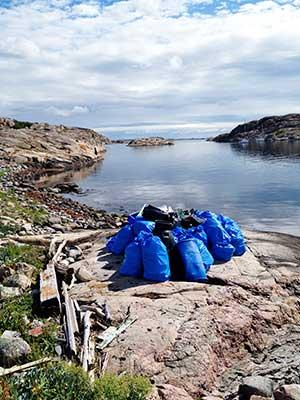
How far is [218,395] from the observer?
279 inches

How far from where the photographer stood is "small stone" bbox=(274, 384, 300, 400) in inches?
242

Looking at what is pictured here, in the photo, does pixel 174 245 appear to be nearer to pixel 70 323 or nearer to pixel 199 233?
pixel 199 233

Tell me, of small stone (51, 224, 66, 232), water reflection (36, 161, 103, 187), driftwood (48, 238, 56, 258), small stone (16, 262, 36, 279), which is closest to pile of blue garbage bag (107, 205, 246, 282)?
driftwood (48, 238, 56, 258)

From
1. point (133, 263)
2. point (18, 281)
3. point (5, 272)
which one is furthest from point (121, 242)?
point (18, 281)

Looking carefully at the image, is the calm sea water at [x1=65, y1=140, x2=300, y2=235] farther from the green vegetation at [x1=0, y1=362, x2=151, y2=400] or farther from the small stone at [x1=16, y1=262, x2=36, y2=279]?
the green vegetation at [x1=0, y1=362, x2=151, y2=400]

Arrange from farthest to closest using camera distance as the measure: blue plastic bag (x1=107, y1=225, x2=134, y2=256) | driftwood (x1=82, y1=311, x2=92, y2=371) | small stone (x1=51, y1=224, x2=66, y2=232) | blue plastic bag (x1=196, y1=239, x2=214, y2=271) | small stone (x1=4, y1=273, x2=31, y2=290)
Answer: small stone (x1=51, y1=224, x2=66, y2=232) < blue plastic bag (x1=107, y1=225, x2=134, y2=256) < blue plastic bag (x1=196, y1=239, x2=214, y2=271) < small stone (x1=4, y1=273, x2=31, y2=290) < driftwood (x1=82, y1=311, x2=92, y2=371)

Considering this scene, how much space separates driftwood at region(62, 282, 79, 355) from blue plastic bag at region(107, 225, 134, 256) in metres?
3.51

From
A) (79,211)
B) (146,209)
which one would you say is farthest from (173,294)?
(79,211)

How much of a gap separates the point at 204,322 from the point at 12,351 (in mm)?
3556

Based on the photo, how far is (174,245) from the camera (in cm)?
1110

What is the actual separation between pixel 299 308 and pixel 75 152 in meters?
60.3

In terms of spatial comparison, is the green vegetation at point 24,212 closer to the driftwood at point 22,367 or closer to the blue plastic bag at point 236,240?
the blue plastic bag at point 236,240

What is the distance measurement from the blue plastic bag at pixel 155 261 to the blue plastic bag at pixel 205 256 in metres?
0.99

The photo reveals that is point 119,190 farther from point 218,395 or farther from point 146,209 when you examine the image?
point 218,395
